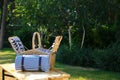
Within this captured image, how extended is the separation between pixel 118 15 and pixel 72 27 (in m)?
2.23

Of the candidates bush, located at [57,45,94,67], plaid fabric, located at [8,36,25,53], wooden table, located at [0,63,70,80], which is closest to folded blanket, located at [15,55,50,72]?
wooden table, located at [0,63,70,80]

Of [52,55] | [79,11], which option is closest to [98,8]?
[79,11]

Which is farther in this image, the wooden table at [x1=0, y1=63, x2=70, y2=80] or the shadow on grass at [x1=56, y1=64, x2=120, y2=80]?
the shadow on grass at [x1=56, y1=64, x2=120, y2=80]

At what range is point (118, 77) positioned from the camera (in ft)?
30.6

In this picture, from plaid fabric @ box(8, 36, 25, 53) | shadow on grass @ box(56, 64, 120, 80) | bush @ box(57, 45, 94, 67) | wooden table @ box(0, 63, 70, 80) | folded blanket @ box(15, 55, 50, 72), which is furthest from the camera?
bush @ box(57, 45, 94, 67)

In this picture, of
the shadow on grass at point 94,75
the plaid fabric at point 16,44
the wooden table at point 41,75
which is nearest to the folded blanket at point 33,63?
the wooden table at point 41,75

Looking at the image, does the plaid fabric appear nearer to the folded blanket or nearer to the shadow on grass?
the folded blanket

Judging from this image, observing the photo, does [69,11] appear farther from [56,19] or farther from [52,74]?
[52,74]

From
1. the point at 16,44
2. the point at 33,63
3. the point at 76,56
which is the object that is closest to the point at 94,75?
the point at 76,56

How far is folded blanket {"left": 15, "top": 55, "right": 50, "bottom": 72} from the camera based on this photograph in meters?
5.19

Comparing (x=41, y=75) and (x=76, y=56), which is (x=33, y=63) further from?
(x=76, y=56)

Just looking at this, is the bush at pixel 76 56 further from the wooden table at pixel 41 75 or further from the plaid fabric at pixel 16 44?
the wooden table at pixel 41 75

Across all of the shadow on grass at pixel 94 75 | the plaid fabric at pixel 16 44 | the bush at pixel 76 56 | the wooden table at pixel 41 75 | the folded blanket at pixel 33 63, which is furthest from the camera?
the bush at pixel 76 56

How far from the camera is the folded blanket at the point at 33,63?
17.0 ft
